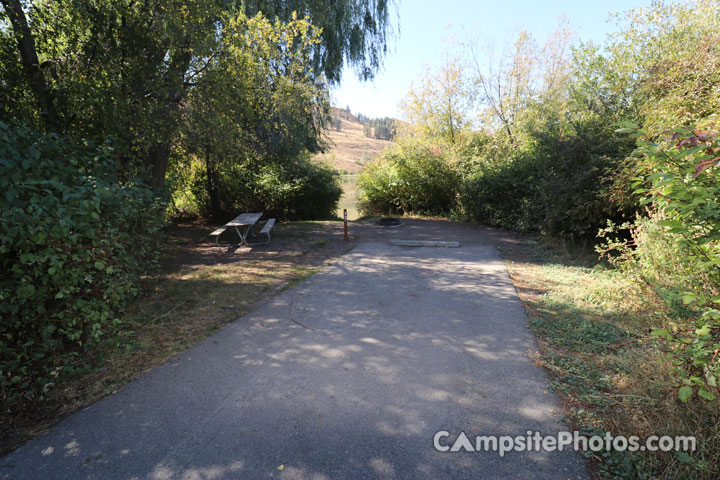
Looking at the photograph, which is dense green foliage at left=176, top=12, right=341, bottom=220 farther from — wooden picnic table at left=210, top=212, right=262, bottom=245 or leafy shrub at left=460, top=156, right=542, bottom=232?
leafy shrub at left=460, top=156, right=542, bottom=232

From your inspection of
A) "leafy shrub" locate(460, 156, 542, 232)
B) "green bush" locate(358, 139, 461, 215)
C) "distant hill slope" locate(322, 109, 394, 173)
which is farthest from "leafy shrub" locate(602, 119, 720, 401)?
"distant hill slope" locate(322, 109, 394, 173)

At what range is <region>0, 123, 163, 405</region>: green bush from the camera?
2701 millimetres

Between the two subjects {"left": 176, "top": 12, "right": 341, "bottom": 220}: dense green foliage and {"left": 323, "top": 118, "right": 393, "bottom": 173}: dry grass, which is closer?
{"left": 176, "top": 12, "right": 341, "bottom": 220}: dense green foliage

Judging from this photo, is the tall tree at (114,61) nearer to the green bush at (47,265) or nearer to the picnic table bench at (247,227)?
the green bush at (47,265)

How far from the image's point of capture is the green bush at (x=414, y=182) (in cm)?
1562

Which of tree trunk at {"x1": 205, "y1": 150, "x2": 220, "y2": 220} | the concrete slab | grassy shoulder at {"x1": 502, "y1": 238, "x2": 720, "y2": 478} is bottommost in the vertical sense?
grassy shoulder at {"x1": 502, "y1": 238, "x2": 720, "y2": 478}

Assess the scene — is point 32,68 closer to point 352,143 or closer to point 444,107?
point 444,107

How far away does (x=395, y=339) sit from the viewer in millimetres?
4215

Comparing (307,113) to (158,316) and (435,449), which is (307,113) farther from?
(435,449)

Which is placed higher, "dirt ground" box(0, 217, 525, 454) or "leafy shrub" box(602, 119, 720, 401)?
"leafy shrub" box(602, 119, 720, 401)

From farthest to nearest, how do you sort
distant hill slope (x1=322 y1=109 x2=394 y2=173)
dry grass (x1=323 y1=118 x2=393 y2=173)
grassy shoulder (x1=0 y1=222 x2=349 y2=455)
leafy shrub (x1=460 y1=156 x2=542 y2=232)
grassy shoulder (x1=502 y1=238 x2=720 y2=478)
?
dry grass (x1=323 y1=118 x2=393 y2=173)
distant hill slope (x1=322 y1=109 x2=394 y2=173)
leafy shrub (x1=460 y1=156 x2=542 y2=232)
grassy shoulder (x1=0 y1=222 x2=349 y2=455)
grassy shoulder (x1=502 y1=238 x2=720 y2=478)

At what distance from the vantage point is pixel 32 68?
16.2 feet

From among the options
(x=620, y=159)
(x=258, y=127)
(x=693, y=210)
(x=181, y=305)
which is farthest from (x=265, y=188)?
(x=693, y=210)

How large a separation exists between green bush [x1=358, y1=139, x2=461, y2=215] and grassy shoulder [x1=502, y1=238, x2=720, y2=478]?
9838 millimetres
